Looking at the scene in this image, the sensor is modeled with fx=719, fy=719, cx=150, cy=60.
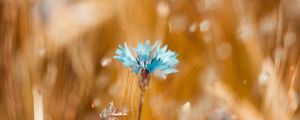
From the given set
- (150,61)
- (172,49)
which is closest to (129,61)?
(150,61)

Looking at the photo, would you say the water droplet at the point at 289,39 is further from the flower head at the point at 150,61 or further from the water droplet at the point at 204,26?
the flower head at the point at 150,61

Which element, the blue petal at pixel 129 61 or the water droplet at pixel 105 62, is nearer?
the blue petal at pixel 129 61

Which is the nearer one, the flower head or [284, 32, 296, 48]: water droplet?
the flower head

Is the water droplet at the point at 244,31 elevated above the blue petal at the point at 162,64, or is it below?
above

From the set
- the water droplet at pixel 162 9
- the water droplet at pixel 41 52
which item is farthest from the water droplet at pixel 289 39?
the water droplet at pixel 41 52

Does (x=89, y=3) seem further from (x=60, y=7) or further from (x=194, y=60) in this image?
(x=194, y=60)

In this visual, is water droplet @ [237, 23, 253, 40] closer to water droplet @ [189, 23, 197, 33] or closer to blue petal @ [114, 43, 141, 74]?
water droplet @ [189, 23, 197, 33]

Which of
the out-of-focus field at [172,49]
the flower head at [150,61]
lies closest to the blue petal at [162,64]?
the flower head at [150,61]

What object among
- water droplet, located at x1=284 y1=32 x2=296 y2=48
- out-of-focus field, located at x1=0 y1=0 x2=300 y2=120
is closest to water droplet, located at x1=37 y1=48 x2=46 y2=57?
out-of-focus field, located at x1=0 y1=0 x2=300 y2=120

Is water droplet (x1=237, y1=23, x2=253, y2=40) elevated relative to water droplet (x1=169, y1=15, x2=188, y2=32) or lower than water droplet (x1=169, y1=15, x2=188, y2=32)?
lower
